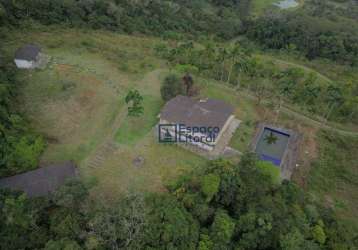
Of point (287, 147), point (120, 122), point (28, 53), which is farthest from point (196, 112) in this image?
point (28, 53)

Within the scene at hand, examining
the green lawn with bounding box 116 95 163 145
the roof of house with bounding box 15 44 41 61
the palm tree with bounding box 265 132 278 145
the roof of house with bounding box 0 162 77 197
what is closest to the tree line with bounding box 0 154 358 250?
the roof of house with bounding box 0 162 77 197

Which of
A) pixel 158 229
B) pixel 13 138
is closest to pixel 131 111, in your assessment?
pixel 13 138

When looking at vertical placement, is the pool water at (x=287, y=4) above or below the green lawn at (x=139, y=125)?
above

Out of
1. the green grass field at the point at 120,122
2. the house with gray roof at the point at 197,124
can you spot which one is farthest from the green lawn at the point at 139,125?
the house with gray roof at the point at 197,124

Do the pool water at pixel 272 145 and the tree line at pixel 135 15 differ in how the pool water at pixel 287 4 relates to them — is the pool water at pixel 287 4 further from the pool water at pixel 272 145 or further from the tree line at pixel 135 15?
the pool water at pixel 272 145

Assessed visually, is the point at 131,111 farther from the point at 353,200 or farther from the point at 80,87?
the point at 353,200

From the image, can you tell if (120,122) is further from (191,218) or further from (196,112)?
(191,218)
